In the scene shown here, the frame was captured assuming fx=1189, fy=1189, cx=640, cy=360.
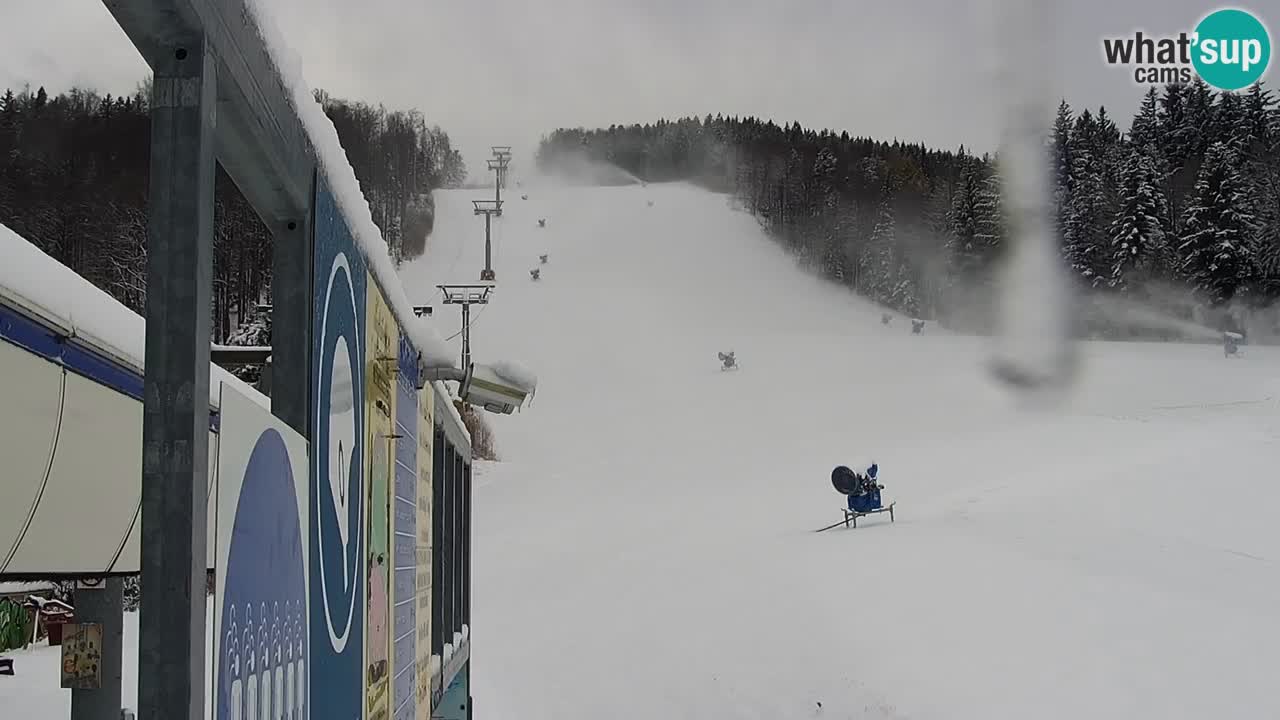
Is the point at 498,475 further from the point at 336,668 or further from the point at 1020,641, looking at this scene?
the point at 336,668

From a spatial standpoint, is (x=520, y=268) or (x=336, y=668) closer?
(x=336, y=668)

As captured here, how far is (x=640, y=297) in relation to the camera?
45.5 metres

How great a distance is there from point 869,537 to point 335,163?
46.9 feet

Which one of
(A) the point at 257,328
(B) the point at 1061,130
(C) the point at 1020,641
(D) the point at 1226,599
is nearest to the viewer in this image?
(C) the point at 1020,641

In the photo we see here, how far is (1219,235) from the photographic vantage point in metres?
40.7

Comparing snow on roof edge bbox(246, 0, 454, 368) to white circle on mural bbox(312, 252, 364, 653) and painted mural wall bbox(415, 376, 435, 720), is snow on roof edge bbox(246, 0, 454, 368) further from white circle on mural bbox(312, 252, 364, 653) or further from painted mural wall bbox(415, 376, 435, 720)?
painted mural wall bbox(415, 376, 435, 720)

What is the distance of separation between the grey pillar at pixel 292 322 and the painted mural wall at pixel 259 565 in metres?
0.12

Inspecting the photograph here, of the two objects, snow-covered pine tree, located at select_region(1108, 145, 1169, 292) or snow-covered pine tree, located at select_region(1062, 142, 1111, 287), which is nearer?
snow-covered pine tree, located at select_region(1062, 142, 1111, 287)

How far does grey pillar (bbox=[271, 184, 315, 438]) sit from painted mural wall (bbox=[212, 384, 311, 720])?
12 centimetres

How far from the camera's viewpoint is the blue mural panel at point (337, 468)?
2229 millimetres

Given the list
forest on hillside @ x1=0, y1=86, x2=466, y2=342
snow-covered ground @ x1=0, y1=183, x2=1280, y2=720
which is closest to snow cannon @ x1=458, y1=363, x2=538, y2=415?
forest on hillside @ x1=0, y1=86, x2=466, y2=342

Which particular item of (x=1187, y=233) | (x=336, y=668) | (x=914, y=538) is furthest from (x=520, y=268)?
(x=336, y=668)

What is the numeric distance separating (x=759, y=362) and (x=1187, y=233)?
1674 cm

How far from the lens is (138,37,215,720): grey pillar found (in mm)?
1329
